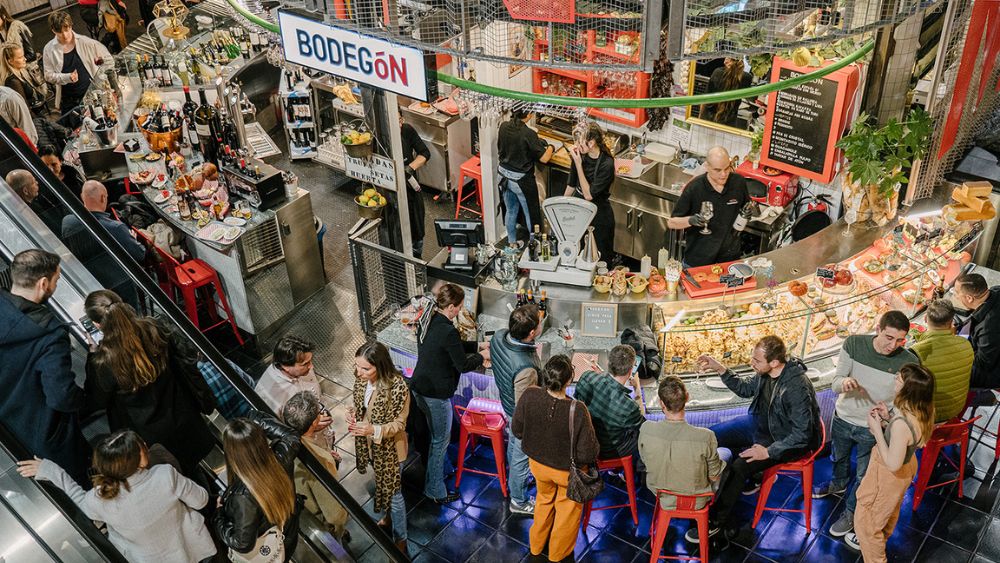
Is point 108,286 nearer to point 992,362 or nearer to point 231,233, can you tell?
point 231,233

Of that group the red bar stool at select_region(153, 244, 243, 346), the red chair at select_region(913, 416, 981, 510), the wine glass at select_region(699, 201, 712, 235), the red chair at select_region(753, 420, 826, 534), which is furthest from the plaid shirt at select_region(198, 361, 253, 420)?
the red chair at select_region(913, 416, 981, 510)

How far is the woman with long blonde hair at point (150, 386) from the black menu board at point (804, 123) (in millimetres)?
5130

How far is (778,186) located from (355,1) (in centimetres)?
429

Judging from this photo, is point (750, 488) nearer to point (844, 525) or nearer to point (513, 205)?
A: point (844, 525)

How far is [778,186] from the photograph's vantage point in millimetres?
8281

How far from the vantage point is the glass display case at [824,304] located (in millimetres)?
6344

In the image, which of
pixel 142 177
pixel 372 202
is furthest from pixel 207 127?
pixel 372 202

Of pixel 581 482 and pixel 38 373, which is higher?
pixel 38 373

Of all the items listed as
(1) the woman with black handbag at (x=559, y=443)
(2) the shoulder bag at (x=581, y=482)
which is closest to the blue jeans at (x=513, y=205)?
(1) the woman with black handbag at (x=559, y=443)

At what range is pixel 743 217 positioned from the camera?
7141 millimetres

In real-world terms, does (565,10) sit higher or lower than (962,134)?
higher

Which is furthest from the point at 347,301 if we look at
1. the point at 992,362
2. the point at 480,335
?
the point at 992,362

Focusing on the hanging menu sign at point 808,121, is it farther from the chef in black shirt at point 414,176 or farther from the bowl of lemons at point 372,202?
the bowl of lemons at point 372,202

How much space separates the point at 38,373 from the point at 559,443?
9.28 ft
